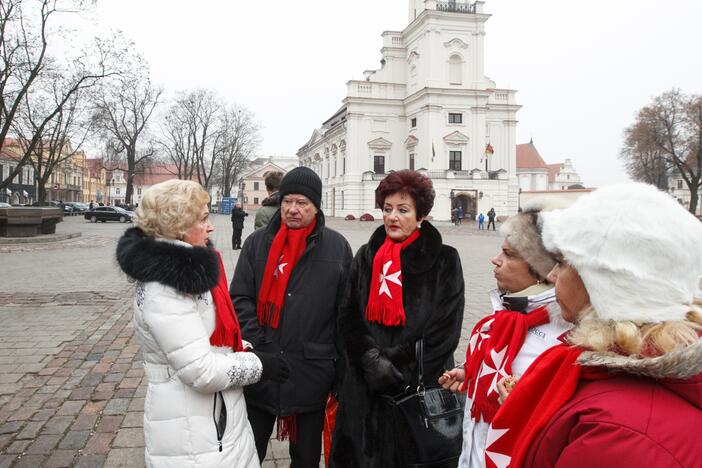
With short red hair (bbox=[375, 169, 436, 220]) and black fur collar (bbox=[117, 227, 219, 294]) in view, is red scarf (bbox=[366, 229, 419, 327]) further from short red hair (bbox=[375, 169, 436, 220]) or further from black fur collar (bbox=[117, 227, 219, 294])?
black fur collar (bbox=[117, 227, 219, 294])

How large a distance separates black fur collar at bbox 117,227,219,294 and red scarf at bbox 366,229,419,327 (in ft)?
3.17

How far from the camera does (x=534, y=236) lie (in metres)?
2.37

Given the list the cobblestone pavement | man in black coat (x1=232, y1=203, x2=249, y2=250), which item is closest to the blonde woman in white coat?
the cobblestone pavement

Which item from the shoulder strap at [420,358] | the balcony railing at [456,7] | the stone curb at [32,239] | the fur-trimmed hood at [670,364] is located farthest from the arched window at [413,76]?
the fur-trimmed hood at [670,364]

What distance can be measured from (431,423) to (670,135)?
58298 mm

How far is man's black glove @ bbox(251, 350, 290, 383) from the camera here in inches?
101

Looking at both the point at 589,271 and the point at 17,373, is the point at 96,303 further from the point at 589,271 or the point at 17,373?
the point at 589,271

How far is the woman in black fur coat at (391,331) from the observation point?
2754 millimetres

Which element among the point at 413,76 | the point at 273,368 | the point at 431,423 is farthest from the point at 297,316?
the point at 413,76

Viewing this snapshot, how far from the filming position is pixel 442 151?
5088 cm

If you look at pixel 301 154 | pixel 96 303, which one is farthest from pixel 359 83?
pixel 96 303

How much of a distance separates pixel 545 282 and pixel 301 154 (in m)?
89.4

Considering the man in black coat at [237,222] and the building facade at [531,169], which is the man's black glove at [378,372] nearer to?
the man in black coat at [237,222]

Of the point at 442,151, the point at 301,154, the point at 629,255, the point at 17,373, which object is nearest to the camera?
the point at 629,255
